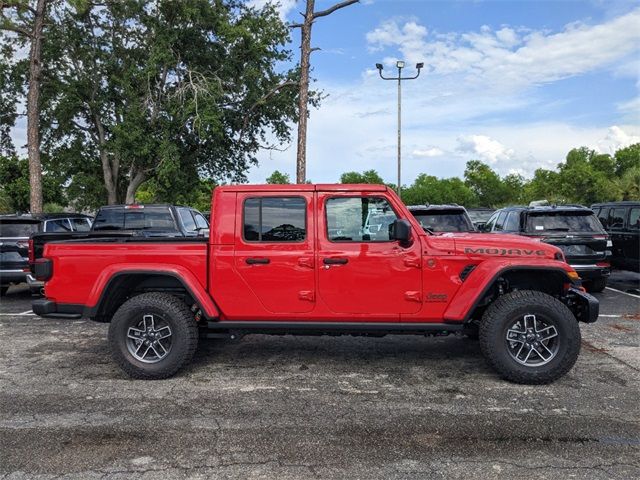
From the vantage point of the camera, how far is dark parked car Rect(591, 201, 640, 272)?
431 inches

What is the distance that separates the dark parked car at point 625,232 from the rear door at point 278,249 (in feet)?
28.7

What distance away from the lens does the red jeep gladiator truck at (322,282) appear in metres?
4.87

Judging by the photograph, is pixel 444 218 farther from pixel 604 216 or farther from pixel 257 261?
pixel 604 216

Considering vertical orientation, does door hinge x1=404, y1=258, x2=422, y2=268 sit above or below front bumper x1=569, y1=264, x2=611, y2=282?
above

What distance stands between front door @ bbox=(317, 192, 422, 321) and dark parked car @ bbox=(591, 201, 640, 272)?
813cm

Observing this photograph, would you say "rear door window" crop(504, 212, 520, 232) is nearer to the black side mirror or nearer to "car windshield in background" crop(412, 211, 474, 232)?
"car windshield in background" crop(412, 211, 474, 232)

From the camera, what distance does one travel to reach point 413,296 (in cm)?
492

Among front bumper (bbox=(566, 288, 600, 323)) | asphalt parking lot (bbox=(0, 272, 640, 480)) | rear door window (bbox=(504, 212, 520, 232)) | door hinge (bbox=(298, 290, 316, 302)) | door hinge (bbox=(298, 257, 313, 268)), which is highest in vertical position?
rear door window (bbox=(504, 212, 520, 232))

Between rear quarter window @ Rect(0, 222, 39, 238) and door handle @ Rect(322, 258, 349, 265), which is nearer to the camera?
door handle @ Rect(322, 258, 349, 265)

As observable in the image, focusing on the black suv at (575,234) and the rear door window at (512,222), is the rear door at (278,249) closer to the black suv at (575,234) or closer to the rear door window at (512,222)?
the black suv at (575,234)

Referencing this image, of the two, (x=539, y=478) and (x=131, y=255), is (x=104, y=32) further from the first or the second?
(x=539, y=478)

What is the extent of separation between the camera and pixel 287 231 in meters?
5.11

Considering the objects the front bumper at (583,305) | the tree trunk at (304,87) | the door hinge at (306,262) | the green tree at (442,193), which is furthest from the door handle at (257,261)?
the green tree at (442,193)

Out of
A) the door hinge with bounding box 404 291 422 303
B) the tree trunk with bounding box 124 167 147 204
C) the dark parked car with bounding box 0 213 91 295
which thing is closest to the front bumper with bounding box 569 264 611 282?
the door hinge with bounding box 404 291 422 303
